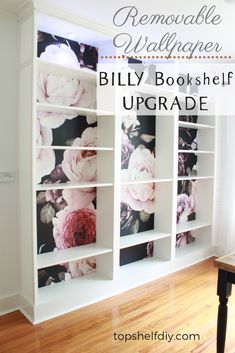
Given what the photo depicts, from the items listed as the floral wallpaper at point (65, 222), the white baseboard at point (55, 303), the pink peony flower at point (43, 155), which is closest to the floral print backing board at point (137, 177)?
the white baseboard at point (55, 303)

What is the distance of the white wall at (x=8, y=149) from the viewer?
7.95 feet

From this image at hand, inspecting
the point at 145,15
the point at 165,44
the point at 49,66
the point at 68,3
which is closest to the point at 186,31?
the point at 165,44

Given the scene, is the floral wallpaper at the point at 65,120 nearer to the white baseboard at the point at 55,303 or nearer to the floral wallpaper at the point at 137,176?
the floral wallpaper at the point at 137,176

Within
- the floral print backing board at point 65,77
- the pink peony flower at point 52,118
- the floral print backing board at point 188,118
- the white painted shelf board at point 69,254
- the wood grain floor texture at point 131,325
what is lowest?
the wood grain floor texture at point 131,325

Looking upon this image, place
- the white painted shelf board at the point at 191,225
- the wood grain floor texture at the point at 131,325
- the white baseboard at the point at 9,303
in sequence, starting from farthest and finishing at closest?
the white painted shelf board at the point at 191,225, the white baseboard at the point at 9,303, the wood grain floor texture at the point at 131,325

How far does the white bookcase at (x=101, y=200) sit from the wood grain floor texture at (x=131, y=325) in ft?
0.46

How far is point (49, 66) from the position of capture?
8.13 feet

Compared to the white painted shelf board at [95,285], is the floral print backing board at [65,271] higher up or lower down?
higher up

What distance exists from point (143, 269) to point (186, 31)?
243 centimetres

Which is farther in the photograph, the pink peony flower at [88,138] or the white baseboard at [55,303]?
the pink peony flower at [88,138]

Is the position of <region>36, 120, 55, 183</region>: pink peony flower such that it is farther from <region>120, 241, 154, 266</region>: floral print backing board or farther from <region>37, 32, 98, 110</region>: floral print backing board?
<region>120, 241, 154, 266</region>: floral print backing board

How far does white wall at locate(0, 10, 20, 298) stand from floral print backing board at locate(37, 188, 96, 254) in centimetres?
25

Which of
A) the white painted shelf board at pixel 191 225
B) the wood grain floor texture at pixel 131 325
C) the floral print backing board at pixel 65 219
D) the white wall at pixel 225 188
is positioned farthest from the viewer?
the white wall at pixel 225 188

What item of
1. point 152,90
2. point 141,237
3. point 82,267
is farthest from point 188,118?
point 82,267
